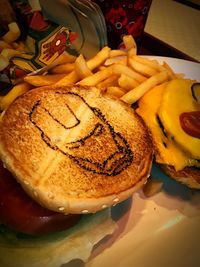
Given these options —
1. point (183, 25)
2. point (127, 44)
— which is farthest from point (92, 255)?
point (183, 25)

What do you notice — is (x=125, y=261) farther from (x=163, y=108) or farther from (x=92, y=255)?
(x=163, y=108)

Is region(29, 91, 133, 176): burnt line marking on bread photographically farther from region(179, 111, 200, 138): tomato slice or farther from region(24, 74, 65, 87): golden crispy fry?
region(179, 111, 200, 138): tomato slice

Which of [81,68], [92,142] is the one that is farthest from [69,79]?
[92,142]

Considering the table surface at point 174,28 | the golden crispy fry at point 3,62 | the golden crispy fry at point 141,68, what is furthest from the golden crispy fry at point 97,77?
the table surface at point 174,28

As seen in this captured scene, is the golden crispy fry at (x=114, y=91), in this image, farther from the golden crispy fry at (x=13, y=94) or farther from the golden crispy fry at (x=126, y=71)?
the golden crispy fry at (x=13, y=94)

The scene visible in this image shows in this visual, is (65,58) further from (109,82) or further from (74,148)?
(74,148)
